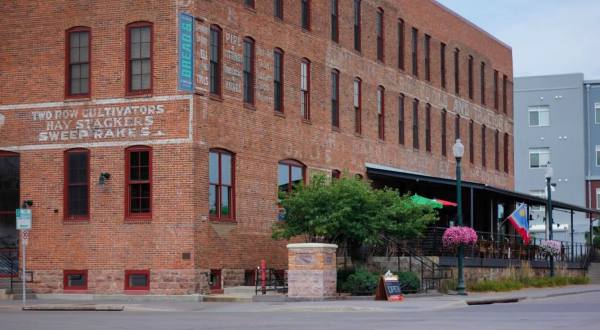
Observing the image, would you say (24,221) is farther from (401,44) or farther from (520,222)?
(520,222)

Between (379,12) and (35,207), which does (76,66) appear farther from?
(379,12)

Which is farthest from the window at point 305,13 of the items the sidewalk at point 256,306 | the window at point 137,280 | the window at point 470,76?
the window at point 470,76

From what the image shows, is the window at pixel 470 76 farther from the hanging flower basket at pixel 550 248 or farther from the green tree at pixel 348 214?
the green tree at pixel 348 214

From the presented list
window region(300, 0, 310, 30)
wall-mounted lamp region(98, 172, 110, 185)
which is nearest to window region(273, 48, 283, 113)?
window region(300, 0, 310, 30)

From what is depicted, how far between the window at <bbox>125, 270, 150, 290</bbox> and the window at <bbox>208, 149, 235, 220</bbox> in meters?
2.86

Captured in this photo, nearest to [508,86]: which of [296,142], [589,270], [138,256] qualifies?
[589,270]

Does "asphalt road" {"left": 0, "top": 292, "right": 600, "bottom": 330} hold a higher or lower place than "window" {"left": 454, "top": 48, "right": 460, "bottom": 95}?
lower

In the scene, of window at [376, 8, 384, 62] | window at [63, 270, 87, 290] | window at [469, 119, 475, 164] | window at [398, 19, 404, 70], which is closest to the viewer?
window at [63, 270, 87, 290]

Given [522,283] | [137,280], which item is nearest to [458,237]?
[522,283]

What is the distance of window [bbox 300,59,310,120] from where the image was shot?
141 feet

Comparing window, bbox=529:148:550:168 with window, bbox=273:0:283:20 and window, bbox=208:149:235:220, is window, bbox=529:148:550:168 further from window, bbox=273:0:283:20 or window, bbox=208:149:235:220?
window, bbox=208:149:235:220

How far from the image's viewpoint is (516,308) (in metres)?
30.2

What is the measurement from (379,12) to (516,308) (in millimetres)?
22587

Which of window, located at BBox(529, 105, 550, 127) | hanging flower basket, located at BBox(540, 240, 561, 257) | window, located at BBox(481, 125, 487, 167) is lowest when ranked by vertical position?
hanging flower basket, located at BBox(540, 240, 561, 257)
